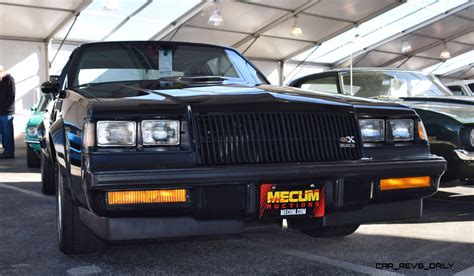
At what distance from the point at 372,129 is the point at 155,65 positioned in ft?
5.57

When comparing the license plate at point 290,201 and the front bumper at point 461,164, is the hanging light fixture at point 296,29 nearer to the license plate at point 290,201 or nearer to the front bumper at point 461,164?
the front bumper at point 461,164

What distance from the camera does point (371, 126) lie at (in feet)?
9.47

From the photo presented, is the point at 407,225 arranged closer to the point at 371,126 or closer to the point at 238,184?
the point at 371,126

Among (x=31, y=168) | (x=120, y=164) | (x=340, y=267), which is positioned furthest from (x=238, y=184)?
(x=31, y=168)

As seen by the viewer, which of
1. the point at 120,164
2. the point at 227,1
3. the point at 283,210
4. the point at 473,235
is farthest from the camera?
the point at 227,1

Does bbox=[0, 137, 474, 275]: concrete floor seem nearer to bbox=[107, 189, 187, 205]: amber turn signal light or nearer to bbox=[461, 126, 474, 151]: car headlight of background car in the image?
bbox=[107, 189, 187, 205]: amber turn signal light

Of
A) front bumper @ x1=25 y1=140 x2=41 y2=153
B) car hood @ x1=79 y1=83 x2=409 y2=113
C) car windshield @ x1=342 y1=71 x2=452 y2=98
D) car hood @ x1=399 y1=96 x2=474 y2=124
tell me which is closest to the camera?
car hood @ x1=79 y1=83 x2=409 y2=113

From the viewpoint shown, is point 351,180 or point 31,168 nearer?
point 351,180

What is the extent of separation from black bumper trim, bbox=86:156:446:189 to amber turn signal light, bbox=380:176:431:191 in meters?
0.03

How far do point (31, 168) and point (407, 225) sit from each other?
661 cm

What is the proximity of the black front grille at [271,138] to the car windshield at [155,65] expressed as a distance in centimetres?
96

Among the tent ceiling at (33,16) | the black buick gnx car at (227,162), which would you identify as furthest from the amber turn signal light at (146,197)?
the tent ceiling at (33,16)

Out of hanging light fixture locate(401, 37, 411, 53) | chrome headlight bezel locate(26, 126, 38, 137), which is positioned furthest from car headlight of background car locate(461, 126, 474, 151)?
hanging light fixture locate(401, 37, 411, 53)

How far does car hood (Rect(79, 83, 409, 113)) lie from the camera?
2.57 m
